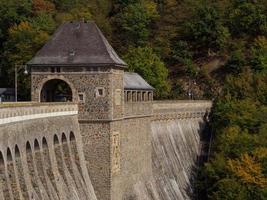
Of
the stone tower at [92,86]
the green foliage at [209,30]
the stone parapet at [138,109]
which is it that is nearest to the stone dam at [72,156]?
the stone tower at [92,86]

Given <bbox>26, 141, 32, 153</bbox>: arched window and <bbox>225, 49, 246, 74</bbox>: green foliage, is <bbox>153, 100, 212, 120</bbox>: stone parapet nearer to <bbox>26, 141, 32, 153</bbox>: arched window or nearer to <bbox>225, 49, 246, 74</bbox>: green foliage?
<bbox>225, 49, 246, 74</bbox>: green foliage

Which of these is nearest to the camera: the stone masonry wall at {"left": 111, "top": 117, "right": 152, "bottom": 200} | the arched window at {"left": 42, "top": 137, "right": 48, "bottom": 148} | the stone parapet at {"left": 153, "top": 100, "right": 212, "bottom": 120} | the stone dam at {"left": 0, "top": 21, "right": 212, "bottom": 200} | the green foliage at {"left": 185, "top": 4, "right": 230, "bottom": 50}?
the stone dam at {"left": 0, "top": 21, "right": 212, "bottom": 200}

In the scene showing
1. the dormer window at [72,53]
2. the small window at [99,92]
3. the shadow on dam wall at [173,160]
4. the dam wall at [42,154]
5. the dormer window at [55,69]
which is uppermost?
the dormer window at [72,53]

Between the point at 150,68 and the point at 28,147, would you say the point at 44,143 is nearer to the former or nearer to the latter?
the point at 28,147

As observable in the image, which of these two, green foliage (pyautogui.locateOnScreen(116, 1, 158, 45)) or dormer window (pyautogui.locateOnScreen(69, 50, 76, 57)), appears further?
green foliage (pyautogui.locateOnScreen(116, 1, 158, 45))

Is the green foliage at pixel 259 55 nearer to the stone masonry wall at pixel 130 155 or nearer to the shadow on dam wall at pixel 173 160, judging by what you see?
the shadow on dam wall at pixel 173 160

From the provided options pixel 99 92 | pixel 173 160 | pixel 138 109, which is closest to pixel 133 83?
pixel 138 109

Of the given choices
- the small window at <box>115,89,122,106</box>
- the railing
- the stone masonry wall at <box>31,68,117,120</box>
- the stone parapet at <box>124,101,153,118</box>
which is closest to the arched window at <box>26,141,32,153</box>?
the railing
